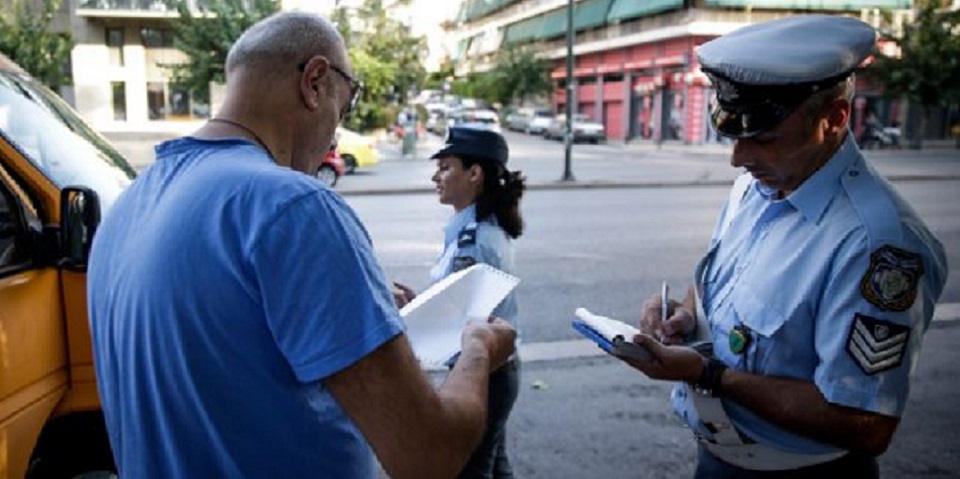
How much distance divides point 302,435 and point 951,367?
5946mm

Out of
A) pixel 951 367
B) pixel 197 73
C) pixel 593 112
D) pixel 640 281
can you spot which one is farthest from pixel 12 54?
pixel 593 112

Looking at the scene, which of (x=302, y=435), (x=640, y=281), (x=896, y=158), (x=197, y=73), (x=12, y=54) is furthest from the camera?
(x=896, y=158)

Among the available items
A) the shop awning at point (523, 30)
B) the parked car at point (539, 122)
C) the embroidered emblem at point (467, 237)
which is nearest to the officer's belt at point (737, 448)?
the embroidered emblem at point (467, 237)

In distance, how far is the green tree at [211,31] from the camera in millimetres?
27125

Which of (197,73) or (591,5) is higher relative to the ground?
(591,5)

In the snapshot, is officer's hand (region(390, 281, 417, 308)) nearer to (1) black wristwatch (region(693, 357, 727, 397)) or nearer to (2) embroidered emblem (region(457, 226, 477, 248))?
(2) embroidered emblem (region(457, 226, 477, 248))

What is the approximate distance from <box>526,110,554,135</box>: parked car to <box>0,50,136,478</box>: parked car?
1704 inches

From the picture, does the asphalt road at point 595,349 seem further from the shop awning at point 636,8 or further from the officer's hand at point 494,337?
the shop awning at point 636,8

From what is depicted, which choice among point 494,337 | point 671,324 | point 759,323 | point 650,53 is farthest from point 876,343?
point 650,53

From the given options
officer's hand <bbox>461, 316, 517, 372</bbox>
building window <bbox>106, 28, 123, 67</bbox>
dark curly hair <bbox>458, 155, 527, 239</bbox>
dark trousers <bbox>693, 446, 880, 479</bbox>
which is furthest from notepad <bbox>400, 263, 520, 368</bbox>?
building window <bbox>106, 28, 123, 67</bbox>

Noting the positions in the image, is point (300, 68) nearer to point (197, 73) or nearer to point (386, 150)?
point (197, 73)

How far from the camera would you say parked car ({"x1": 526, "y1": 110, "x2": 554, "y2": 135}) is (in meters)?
46.6

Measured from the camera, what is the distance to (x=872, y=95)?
41156 mm

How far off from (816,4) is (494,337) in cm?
4111
